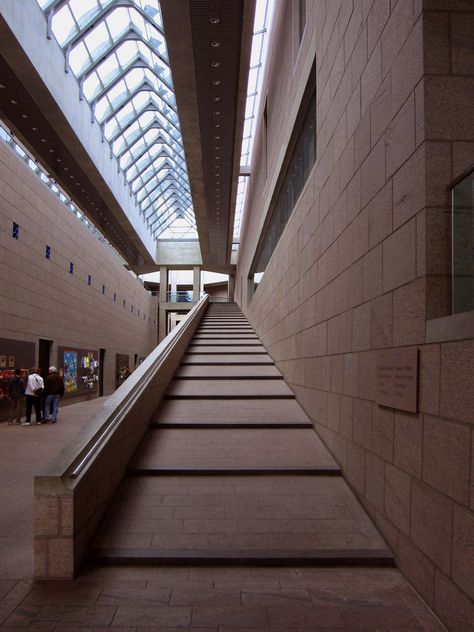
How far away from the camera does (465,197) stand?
108 inches

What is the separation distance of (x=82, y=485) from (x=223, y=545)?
1.03 m

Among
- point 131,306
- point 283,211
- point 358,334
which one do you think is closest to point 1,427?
point 283,211

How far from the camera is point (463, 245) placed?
2.79m

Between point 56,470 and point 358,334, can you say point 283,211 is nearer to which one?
point 358,334

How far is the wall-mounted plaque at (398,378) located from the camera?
3104 mm

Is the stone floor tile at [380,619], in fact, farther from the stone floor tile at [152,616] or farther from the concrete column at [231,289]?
the concrete column at [231,289]

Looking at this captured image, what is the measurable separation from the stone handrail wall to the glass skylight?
11.0m

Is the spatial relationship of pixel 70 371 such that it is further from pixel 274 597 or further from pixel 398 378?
pixel 398 378

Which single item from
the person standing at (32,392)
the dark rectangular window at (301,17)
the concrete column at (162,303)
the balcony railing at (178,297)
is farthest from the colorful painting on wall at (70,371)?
the balcony railing at (178,297)

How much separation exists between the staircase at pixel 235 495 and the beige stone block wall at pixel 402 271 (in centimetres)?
28

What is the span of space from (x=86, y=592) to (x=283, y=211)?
8.13 meters

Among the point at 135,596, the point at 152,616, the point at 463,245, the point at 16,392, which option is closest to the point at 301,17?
the point at 463,245

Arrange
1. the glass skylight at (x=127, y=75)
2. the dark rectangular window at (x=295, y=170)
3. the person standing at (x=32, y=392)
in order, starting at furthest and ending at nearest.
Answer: the glass skylight at (x=127, y=75) < the person standing at (x=32, y=392) < the dark rectangular window at (x=295, y=170)

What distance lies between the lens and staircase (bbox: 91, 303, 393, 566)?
360 cm
